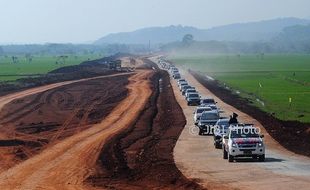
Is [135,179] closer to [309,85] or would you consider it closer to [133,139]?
[133,139]

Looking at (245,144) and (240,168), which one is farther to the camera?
(245,144)

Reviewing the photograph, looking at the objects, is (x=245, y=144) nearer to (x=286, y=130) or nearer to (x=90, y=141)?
(x=90, y=141)

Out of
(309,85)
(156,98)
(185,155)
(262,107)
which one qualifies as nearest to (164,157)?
(185,155)

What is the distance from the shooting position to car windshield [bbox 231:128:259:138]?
31.4 meters

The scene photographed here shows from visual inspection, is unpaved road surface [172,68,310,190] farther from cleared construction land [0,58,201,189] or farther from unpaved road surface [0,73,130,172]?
unpaved road surface [0,73,130,172]

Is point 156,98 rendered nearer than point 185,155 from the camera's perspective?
No

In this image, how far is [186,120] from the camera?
55.6m

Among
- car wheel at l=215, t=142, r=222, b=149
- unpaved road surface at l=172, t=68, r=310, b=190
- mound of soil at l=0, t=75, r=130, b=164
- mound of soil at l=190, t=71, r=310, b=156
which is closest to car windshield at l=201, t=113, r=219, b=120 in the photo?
unpaved road surface at l=172, t=68, r=310, b=190

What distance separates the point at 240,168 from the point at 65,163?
29.7 ft

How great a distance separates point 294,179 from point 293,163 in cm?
557

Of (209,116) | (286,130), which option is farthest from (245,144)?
(286,130)

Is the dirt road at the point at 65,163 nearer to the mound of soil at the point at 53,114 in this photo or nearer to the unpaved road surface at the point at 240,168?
the mound of soil at the point at 53,114

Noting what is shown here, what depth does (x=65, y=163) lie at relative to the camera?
32688 mm

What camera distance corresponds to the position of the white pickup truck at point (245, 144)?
3053cm
